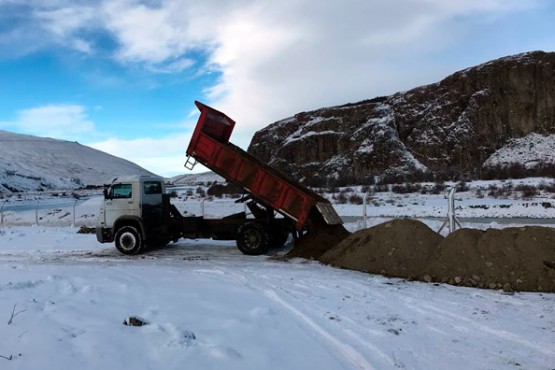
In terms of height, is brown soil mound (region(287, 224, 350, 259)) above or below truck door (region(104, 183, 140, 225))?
below

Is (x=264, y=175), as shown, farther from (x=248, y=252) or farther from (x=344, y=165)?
(x=344, y=165)

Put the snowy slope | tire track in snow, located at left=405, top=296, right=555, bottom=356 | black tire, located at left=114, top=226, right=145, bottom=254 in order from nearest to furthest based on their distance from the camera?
tire track in snow, located at left=405, top=296, right=555, bottom=356, black tire, located at left=114, top=226, right=145, bottom=254, the snowy slope

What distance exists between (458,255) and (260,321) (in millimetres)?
5192

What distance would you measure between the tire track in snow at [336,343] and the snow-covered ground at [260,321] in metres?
0.01

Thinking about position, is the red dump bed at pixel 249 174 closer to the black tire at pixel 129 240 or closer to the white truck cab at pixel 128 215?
the white truck cab at pixel 128 215

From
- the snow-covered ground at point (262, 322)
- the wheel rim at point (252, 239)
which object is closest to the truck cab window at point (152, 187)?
the wheel rim at point (252, 239)

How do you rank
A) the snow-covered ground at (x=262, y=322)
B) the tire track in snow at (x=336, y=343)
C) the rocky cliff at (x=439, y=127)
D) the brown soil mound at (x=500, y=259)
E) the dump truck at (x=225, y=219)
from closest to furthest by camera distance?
the snow-covered ground at (x=262, y=322) → the tire track in snow at (x=336, y=343) → the brown soil mound at (x=500, y=259) → the dump truck at (x=225, y=219) → the rocky cliff at (x=439, y=127)

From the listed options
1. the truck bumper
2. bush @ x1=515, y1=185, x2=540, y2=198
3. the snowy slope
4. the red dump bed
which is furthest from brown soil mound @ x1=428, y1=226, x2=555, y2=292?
the snowy slope

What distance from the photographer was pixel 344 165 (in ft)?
280

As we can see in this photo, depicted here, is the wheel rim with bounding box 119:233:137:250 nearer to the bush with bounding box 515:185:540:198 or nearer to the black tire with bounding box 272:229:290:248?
the black tire with bounding box 272:229:290:248

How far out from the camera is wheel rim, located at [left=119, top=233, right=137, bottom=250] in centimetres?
1409

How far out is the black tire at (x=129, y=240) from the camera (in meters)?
14.1

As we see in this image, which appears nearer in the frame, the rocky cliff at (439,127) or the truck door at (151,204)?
the truck door at (151,204)

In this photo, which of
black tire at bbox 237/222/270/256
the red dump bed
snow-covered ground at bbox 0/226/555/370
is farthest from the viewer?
black tire at bbox 237/222/270/256
